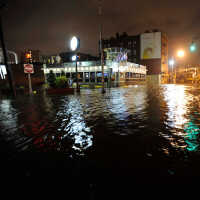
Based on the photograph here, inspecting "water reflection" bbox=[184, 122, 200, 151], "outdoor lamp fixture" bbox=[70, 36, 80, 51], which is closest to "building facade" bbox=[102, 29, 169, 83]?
"outdoor lamp fixture" bbox=[70, 36, 80, 51]

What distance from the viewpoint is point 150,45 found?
6819 cm

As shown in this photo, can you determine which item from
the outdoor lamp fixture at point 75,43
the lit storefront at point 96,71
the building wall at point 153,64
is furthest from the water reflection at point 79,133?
the building wall at point 153,64

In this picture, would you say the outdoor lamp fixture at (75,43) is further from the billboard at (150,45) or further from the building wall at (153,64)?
the building wall at (153,64)

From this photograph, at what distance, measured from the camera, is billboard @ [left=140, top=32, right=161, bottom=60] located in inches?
2611

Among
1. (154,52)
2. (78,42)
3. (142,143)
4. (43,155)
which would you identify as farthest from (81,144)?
(154,52)

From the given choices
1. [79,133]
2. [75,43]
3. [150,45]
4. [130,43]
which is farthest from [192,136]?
[130,43]

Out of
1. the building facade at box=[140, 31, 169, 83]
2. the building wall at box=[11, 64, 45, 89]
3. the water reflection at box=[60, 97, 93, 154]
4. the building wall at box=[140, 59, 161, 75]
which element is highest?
the building facade at box=[140, 31, 169, 83]

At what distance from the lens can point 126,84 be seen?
3612cm

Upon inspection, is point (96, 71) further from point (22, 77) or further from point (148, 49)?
point (148, 49)

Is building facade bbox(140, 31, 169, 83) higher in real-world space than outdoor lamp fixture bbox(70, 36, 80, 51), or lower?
higher

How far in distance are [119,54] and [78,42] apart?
1635cm

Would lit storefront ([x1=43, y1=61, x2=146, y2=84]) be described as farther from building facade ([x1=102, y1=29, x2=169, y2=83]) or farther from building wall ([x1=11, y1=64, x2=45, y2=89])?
building facade ([x1=102, y1=29, x2=169, y2=83])

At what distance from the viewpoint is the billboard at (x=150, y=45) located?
66.3 meters

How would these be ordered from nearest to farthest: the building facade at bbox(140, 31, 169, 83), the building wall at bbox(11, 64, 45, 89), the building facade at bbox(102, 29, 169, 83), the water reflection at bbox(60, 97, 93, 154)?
the water reflection at bbox(60, 97, 93, 154)
the building wall at bbox(11, 64, 45, 89)
the building facade at bbox(140, 31, 169, 83)
the building facade at bbox(102, 29, 169, 83)
